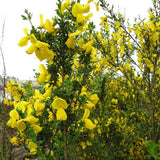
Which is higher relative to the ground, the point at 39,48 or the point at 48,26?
the point at 48,26

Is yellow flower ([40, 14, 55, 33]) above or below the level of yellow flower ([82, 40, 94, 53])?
above

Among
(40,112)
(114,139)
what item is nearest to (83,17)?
(40,112)

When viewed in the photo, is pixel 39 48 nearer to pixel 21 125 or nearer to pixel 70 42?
pixel 70 42

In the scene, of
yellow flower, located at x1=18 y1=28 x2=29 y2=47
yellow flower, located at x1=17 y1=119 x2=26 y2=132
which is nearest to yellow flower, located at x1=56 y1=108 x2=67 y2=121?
yellow flower, located at x1=17 y1=119 x2=26 y2=132

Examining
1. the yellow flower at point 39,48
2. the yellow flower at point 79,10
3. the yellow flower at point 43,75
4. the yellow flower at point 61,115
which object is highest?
the yellow flower at point 79,10

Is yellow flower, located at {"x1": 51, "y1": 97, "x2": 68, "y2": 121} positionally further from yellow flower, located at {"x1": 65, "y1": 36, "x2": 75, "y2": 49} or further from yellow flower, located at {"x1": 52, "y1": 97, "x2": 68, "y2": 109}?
yellow flower, located at {"x1": 65, "y1": 36, "x2": 75, "y2": 49}

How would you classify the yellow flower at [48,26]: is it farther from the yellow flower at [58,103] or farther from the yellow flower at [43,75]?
the yellow flower at [58,103]

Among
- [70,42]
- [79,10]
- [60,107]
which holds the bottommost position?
[60,107]

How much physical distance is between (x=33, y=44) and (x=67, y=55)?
0.25m

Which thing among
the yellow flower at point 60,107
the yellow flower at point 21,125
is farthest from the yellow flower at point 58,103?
the yellow flower at point 21,125

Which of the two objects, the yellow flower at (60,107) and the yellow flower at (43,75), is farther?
the yellow flower at (43,75)

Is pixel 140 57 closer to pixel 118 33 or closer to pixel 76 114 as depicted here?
pixel 118 33

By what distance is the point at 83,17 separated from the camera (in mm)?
972

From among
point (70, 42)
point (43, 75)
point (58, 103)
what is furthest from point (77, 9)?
point (58, 103)
